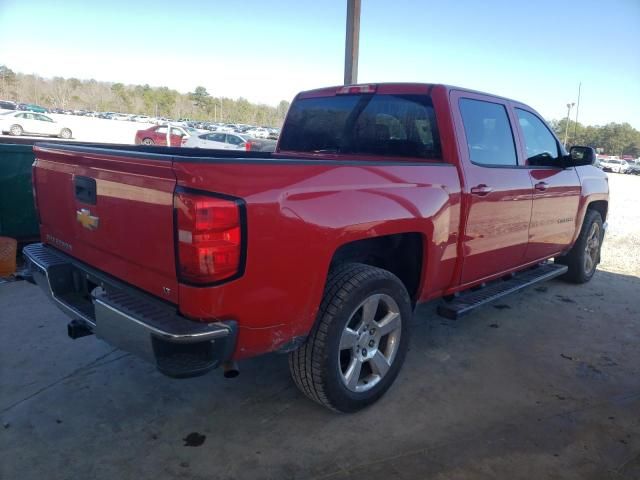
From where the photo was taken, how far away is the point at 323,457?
8.30 feet

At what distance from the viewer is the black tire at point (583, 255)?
18.1 feet

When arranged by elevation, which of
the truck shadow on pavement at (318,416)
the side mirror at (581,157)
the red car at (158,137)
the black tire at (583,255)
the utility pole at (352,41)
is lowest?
the truck shadow on pavement at (318,416)

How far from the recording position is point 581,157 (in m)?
4.57

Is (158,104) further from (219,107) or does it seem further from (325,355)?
(325,355)

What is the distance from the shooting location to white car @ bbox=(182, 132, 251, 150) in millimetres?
21969

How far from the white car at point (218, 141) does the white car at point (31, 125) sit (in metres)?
10.3

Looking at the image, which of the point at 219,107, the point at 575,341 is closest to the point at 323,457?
the point at 575,341

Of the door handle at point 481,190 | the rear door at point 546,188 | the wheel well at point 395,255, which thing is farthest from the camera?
the rear door at point 546,188

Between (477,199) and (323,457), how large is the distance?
1965 mm

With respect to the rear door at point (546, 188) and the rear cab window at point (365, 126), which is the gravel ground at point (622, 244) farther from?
the rear cab window at point (365, 126)

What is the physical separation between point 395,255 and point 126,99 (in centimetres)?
9696

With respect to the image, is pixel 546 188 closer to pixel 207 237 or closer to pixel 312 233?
pixel 312 233

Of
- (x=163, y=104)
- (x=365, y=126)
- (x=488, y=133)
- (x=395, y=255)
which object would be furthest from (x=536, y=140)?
(x=163, y=104)

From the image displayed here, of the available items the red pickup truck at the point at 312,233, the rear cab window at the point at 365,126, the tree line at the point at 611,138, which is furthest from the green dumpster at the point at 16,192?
the tree line at the point at 611,138
